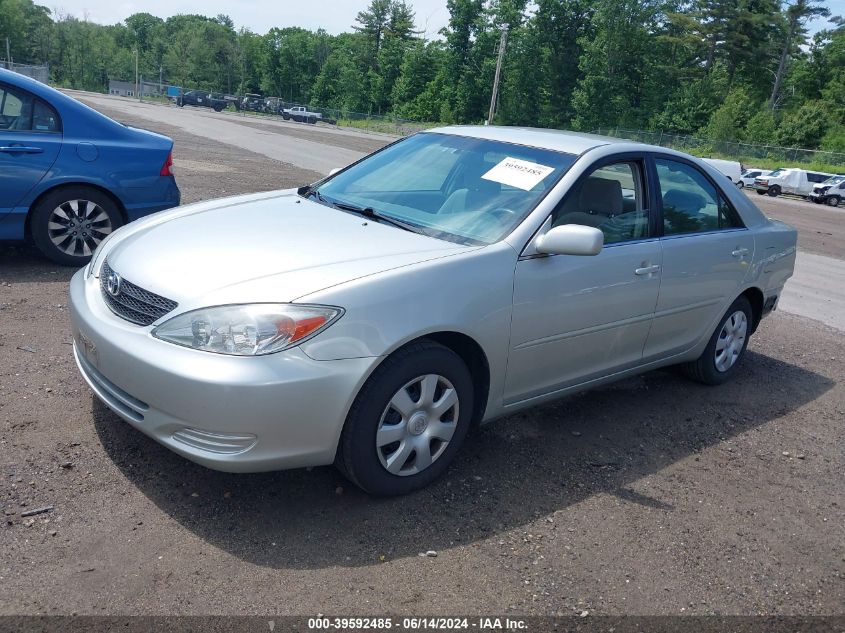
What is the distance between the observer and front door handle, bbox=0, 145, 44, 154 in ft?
19.6

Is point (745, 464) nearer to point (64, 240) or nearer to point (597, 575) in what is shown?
point (597, 575)

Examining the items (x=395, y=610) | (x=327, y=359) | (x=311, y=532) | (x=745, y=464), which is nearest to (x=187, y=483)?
(x=311, y=532)

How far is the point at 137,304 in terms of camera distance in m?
3.25

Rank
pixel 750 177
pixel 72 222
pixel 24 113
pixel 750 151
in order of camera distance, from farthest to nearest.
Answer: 1. pixel 750 151
2. pixel 750 177
3. pixel 72 222
4. pixel 24 113

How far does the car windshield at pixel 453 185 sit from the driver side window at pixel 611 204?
15cm

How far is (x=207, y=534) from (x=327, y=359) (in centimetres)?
88

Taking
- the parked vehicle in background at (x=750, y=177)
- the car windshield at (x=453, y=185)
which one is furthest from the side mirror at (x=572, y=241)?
the parked vehicle in background at (x=750, y=177)

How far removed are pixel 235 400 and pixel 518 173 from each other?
6.88ft

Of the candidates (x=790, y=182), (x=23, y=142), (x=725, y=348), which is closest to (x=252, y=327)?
(x=725, y=348)

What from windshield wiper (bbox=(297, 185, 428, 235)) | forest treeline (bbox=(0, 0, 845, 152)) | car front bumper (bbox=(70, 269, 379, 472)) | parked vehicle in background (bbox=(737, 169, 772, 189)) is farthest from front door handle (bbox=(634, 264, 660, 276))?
forest treeline (bbox=(0, 0, 845, 152))

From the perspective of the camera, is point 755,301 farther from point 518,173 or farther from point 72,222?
point 72,222

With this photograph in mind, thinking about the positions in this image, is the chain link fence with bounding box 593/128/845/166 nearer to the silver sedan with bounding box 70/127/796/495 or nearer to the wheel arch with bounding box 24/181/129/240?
the wheel arch with bounding box 24/181/129/240

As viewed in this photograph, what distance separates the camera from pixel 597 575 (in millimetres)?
3094

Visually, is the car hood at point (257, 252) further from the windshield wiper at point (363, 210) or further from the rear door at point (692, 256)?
the rear door at point (692, 256)
